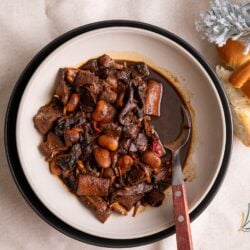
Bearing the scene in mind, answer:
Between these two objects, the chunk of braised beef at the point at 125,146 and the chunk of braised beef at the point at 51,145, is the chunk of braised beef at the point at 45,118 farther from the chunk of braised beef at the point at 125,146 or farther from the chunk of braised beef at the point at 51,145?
the chunk of braised beef at the point at 125,146

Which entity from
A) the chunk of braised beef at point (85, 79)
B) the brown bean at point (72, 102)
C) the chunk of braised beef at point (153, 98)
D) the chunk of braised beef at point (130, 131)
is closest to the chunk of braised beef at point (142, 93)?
the chunk of braised beef at point (153, 98)

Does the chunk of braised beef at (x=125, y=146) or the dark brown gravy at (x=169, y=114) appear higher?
the dark brown gravy at (x=169, y=114)

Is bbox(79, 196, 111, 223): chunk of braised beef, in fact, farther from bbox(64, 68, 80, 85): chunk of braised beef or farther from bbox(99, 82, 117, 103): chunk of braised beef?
bbox(64, 68, 80, 85): chunk of braised beef

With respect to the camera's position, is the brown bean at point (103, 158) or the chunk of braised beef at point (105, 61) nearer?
the brown bean at point (103, 158)

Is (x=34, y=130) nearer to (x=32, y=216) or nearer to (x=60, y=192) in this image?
(x=60, y=192)

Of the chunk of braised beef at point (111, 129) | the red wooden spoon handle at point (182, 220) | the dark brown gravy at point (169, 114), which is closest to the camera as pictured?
the red wooden spoon handle at point (182, 220)

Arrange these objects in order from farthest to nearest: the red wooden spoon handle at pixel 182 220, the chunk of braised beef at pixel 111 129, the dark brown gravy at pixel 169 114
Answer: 1. the dark brown gravy at pixel 169 114
2. the chunk of braised beef at pixel 111 129
3. the red wooden spoon handle at pixel 182 220

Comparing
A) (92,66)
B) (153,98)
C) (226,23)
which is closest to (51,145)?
(92,66)
